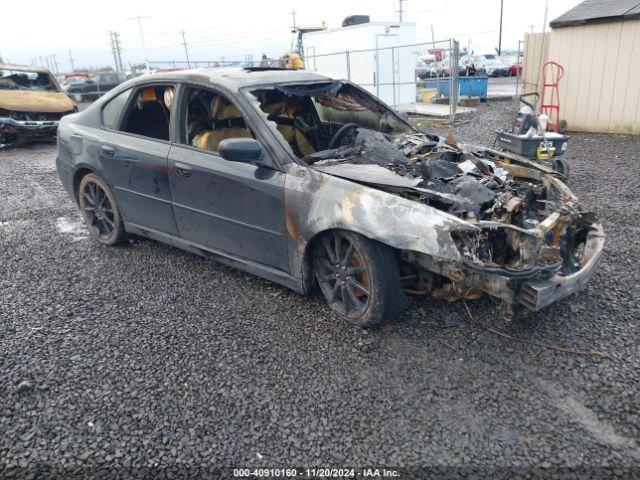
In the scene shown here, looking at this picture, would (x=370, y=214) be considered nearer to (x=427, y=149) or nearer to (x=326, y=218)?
(x=326, y=218)

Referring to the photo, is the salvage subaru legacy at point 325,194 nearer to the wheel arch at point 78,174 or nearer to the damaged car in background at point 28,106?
the wheel arch at point 78,174

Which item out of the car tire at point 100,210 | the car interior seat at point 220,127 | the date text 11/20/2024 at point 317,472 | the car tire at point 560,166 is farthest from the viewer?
the car tire at point 560,166

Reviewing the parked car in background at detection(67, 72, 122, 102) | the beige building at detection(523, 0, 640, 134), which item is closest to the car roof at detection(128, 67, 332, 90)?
the beige building at detection(523, 0, 640, 134)

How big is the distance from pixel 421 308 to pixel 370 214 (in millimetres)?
955

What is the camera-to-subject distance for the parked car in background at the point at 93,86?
76.7ft

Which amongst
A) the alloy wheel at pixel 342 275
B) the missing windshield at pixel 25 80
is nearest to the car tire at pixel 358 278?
the alloy wheel at pixel 342 275

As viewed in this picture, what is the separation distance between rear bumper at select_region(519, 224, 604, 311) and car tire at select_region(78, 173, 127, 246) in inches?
145

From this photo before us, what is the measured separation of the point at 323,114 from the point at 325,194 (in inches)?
67.9

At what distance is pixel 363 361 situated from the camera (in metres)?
3.17

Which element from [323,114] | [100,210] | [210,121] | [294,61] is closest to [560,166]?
[323,114]

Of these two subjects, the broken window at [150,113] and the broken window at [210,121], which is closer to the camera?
the broken window at [210,121]

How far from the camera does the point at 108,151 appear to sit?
4.63 m

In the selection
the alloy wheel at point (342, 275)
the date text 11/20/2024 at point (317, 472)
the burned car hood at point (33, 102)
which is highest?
the burned car hood at point (33, 102)

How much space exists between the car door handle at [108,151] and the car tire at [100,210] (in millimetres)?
321
